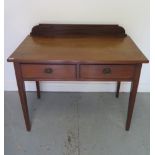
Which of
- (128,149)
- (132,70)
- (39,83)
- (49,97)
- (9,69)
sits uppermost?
(132,70)

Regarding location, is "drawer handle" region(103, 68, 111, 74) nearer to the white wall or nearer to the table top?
the table top

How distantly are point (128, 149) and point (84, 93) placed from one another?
0.82 m

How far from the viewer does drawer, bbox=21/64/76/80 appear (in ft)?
4.62

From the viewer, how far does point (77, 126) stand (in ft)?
5.84

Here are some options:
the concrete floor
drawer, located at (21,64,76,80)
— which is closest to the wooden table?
drawer, located at (21,64,76,80)

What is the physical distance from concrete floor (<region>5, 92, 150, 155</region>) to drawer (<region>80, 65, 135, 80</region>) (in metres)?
0.56

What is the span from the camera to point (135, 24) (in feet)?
6.20

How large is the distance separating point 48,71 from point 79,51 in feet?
0.90

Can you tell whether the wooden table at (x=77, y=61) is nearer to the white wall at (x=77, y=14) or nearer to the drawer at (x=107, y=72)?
the drawer at (x=107, y=72)

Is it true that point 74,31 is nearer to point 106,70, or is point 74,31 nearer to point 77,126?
point 106,70

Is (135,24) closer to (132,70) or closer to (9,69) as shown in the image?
(132,70)

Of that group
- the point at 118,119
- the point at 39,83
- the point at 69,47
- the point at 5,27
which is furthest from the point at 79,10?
the point at 118,119

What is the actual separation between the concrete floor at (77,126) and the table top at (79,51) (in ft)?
2.30
